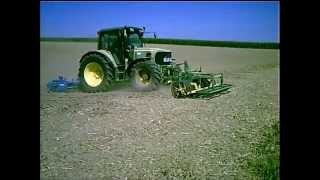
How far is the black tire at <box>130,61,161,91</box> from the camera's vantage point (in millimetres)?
2988

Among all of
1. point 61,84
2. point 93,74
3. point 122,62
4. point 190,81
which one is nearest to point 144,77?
point 122,62

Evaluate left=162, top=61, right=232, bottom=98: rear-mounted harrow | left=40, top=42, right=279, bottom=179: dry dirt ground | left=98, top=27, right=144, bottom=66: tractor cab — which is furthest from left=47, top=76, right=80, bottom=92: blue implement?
left=162, top=61, right=232, bottom=98: rear-mounted harrow

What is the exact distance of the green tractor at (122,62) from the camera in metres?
2.97

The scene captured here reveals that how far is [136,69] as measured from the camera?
9.97 feet

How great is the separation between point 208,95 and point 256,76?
1.30ft

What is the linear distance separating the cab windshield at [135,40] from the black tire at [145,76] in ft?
0.51

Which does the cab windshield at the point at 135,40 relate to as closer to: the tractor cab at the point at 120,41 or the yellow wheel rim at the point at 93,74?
the tractor cab at the point at 120,41

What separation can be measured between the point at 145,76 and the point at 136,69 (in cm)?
11

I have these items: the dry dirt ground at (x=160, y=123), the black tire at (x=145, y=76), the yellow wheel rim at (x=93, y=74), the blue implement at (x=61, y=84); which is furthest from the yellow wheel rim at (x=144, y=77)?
the blue implement at (x=61, y=84)

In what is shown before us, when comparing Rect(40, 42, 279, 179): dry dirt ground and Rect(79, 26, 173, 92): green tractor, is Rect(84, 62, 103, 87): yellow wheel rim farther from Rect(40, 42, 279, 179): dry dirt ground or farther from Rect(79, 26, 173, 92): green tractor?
Rect(40, 42, 279, 179): dry dirt ground
